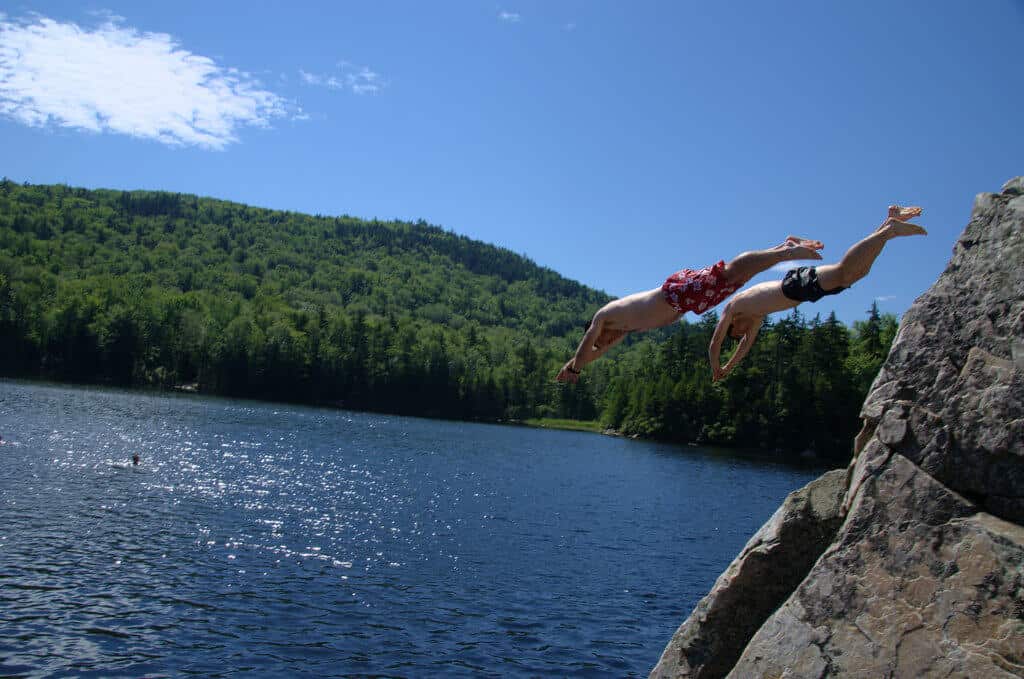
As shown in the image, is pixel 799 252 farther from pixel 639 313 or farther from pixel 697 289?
pixel 639 313

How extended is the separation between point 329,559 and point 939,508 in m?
26.1

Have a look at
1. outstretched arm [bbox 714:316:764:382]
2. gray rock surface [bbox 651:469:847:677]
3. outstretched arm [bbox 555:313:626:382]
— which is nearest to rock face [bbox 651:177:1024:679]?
gray rock surface [bbox 651:469:847:677]

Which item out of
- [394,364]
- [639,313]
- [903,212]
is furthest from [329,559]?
[394,364]

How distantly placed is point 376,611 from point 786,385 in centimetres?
9406

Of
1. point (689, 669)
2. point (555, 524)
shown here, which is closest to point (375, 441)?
point (555, 524)

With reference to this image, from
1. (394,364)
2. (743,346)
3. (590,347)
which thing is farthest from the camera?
(394,364)

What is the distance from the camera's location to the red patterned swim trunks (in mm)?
7363

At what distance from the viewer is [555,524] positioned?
1629 inches

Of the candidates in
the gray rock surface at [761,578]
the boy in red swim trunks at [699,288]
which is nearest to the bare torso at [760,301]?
the boy in red swim trunks at [699,288]

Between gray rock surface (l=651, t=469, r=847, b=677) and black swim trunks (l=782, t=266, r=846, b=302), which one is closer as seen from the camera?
black swim trunks (l=782, t=266, r=846, b=302)

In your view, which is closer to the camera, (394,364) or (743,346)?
(743,346)

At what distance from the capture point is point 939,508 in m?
7.02

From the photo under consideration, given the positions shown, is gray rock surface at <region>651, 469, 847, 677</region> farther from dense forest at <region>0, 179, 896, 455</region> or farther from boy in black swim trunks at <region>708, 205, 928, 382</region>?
dense forest at <region>0, 179, 896, 455</region>

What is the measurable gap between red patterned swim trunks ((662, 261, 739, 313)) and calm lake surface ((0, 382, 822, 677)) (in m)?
15.4
